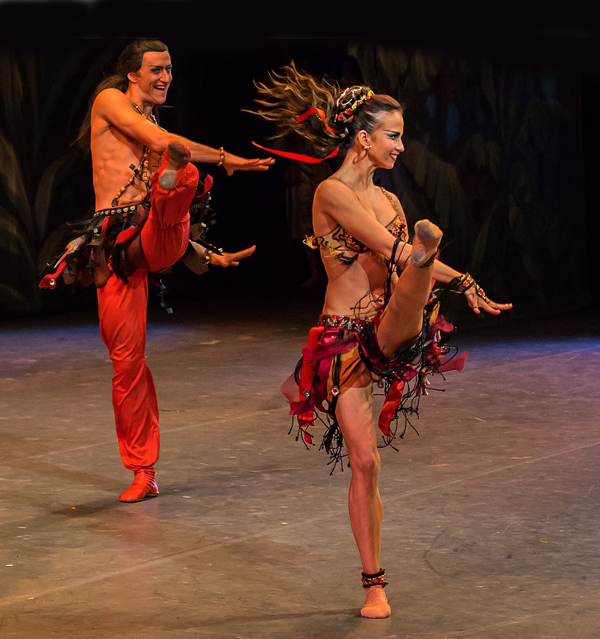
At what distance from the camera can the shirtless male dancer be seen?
494cm

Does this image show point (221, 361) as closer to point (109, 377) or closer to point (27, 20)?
point (109, 377)

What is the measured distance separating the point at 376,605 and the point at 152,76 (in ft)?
8.24

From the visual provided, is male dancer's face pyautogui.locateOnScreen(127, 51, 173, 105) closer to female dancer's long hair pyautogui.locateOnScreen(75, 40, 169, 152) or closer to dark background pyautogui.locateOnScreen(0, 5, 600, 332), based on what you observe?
female dancer's long hair pyautogui.locateOnScreen(75, 40, 169, 152)

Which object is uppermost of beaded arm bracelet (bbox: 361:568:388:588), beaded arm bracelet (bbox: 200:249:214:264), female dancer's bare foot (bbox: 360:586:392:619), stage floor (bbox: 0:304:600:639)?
beaded arm bracelet (bbox: 200:249:214:264)

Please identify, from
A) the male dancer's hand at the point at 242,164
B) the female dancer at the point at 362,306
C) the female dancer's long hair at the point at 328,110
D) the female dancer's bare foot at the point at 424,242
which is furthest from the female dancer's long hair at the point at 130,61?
the female dancer's bare foot at the point at 424,242

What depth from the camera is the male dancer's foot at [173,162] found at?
4085 millimetres

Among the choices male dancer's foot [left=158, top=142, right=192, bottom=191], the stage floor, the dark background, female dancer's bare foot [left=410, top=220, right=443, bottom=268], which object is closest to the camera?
female dancer's bare foot [left=410, top=220, right=443, bottom=268]

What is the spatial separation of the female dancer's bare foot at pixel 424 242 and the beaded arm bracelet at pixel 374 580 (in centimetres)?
100

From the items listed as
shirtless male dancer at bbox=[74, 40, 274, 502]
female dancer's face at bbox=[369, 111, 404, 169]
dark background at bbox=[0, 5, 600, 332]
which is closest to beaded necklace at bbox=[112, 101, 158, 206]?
shirtless male dancer at bbox=[74, 40, 274, 502]

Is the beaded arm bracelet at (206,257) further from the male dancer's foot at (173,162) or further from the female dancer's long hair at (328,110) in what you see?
the female dancer's long hair at (328,110)

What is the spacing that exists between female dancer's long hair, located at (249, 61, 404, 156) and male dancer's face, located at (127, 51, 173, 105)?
1.05 meters

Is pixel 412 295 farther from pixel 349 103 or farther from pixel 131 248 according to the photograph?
pixel 131 248

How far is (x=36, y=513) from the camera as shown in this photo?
4.79 metres

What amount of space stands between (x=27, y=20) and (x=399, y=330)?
25.6 feet
